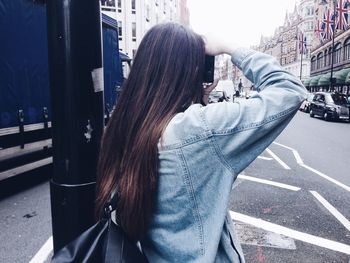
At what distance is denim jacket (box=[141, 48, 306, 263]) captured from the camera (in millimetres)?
1169

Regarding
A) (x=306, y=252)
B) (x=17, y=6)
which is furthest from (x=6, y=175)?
(x=306, y=252)

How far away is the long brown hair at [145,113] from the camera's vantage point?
3.88 ft

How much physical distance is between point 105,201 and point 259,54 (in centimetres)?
78

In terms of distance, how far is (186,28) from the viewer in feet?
4.26

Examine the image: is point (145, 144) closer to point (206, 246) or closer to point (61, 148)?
point (206, 246)

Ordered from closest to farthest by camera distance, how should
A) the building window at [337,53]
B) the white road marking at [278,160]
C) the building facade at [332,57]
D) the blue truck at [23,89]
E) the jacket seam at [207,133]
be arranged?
the jacket seam at [207,133], the blue truck at [23,89], the white road marking at [278,160], the building facade at [332,57], the building window at [337,53]

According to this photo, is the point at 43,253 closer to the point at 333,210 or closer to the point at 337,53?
the point at 333,210

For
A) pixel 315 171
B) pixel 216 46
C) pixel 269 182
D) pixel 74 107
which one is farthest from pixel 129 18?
pixel 216 46

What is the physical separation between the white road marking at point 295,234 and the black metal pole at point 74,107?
11.2 feet

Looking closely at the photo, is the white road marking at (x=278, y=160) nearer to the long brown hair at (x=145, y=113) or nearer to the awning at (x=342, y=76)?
the long brown hair at (x=145, y=113)

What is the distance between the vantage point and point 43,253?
150 inches

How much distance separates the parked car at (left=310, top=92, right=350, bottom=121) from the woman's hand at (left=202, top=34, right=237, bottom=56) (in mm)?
23059

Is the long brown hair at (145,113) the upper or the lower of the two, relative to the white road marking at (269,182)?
upper

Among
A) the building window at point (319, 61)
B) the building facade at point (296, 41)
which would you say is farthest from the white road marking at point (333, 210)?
the building facade at point (296, 41)
